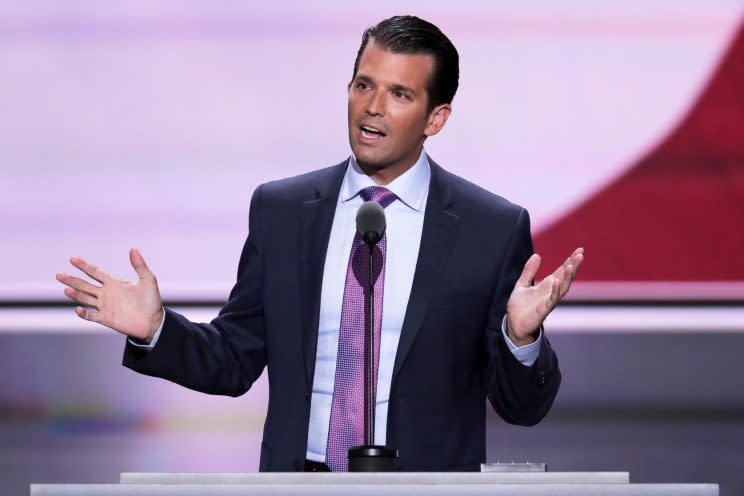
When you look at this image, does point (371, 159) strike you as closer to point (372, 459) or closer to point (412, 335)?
point (412, 335)

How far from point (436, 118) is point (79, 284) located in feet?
3.19

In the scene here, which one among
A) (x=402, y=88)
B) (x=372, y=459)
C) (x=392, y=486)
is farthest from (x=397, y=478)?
(x=402, y=88)

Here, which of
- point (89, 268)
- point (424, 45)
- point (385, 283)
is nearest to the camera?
point (89, 268)

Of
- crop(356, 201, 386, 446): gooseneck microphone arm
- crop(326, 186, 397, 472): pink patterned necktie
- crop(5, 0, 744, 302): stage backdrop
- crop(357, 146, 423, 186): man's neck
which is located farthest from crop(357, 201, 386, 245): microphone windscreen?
crop(5, 0, 744, 302): stage backdrop

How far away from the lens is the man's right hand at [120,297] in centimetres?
221

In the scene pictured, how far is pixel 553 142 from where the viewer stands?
367cm

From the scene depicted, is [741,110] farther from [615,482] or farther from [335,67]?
[615,482]

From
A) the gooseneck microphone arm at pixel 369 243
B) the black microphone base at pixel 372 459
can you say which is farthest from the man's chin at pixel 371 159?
the black microphone base at pixel 372 459

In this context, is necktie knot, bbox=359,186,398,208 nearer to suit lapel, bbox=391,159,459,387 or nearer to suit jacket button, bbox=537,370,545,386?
suit lapel, bbox=391,159,459,387

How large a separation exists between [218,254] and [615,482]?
2224 millimetres

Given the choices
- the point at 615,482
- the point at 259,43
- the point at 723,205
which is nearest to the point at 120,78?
the point at 259,43

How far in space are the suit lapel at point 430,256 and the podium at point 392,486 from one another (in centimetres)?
83

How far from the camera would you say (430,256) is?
258 cm

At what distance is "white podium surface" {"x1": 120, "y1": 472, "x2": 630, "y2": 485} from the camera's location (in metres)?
1.62
